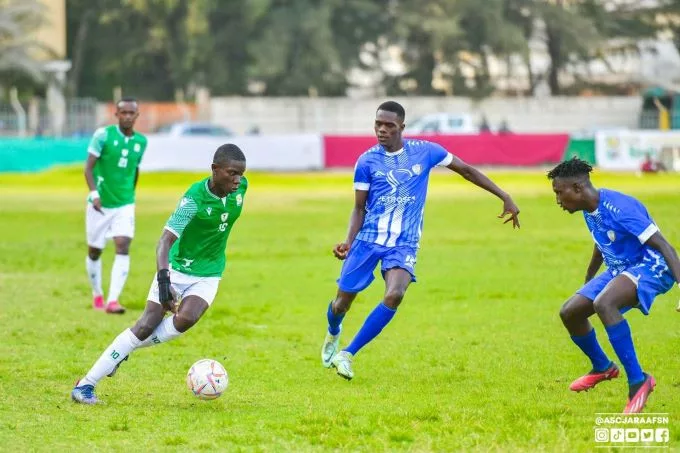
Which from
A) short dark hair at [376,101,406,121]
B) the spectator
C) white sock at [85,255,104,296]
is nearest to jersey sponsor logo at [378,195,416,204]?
short dark hair at [376,101,406,121]

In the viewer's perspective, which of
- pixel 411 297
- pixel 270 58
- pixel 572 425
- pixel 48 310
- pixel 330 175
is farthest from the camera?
pixel 270 58

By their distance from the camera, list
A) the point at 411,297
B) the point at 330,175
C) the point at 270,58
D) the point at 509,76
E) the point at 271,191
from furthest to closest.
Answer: the point at 509,76 → the point at 270,58 → the point at 330,175 → the point at 271,191 → the point at 411,297

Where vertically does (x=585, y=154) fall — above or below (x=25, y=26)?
below

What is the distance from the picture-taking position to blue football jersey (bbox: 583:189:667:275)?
9203 mm

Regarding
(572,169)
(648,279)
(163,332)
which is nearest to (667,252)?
(648,279)

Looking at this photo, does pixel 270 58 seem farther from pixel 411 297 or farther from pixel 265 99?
pixel 411 297

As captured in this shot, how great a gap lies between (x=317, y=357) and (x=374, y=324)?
4.72 feet

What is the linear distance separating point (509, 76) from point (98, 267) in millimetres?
60713

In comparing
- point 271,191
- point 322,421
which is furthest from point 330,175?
point 322,421

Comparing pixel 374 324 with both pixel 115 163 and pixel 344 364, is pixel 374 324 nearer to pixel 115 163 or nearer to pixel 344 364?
pixel 344 364

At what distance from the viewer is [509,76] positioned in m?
74.7

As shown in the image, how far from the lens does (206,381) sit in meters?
9.53

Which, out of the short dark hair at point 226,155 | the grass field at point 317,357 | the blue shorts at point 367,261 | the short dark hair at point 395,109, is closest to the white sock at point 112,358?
the grass field at point 317,357

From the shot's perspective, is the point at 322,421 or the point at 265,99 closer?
the point at 322,421
